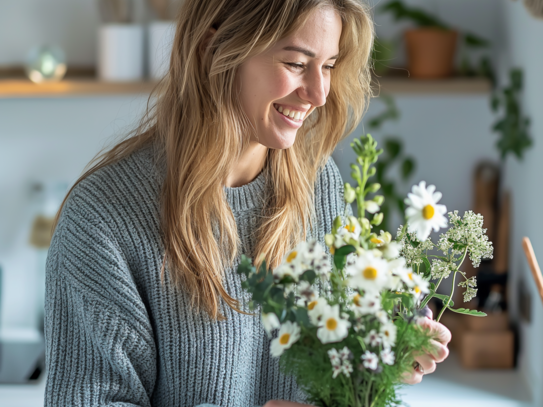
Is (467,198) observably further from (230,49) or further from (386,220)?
(230,49)

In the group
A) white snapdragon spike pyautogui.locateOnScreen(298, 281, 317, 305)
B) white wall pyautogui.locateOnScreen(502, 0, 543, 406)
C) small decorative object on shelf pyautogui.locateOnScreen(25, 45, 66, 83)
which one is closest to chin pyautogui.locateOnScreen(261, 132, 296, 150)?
white snapdragon spike pyautogui.locateOnScreen(298, 281, 317, 305)

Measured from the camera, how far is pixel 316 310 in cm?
55

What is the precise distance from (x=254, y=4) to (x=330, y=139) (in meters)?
0.32

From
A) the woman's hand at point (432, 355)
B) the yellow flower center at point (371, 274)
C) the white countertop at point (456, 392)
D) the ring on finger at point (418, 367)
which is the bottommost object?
the white countertop at point (456, 392)

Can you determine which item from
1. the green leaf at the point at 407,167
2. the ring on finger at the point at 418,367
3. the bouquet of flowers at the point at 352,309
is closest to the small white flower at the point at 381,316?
the bouquet of flowers at the point at 352,309

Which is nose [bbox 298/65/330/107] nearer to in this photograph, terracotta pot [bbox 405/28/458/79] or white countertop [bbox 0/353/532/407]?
white countertop [bbox 0/353/532/407]

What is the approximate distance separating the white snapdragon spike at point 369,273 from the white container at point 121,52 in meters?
1.59

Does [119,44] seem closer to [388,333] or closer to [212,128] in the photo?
[212,128]

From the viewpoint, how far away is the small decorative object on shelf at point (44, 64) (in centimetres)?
200

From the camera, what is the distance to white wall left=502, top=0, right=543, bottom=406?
1602 mm

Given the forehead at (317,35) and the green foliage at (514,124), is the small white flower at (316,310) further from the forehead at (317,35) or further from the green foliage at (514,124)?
the green foliage at (514,124)

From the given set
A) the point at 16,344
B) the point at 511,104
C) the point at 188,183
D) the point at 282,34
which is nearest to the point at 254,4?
the point at 282,34

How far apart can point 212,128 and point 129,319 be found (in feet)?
1.05

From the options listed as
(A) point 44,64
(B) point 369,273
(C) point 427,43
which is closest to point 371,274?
(B) point 369,273
